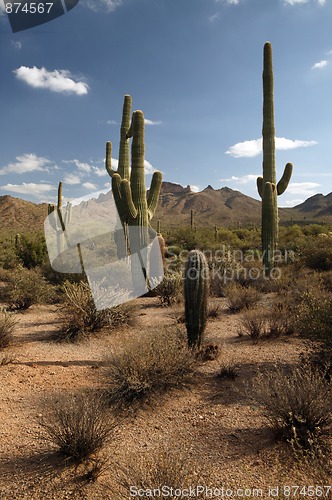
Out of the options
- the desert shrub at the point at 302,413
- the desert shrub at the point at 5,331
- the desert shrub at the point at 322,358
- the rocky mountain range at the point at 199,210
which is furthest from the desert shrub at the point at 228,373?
the rocky mountain range at the point at 199,210

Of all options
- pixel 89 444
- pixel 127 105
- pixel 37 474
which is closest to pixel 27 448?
pixel 37 474

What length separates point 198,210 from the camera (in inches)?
4225

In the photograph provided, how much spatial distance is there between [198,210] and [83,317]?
100952 mm

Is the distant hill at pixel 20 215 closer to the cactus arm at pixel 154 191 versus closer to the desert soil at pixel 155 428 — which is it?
the cactus arm at pixel 154 191

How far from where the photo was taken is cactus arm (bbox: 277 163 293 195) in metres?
14.3

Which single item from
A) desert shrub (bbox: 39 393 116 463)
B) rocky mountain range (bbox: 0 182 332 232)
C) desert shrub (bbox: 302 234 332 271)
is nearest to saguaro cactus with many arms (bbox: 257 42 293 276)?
desert shrub (bbox: 302 234 332 271)

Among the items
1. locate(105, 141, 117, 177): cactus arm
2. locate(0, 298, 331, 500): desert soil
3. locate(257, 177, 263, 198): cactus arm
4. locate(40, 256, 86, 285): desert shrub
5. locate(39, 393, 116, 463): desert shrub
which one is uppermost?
locate(105, 141, 117, 177): cactus arm

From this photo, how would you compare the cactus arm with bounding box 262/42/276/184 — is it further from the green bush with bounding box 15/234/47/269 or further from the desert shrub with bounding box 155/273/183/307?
the green bush with bounding box 15/234/47/269

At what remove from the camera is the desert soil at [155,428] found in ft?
10.4

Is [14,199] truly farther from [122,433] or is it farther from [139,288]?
[122,433]

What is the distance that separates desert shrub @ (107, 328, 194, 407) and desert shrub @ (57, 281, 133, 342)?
8.60ft

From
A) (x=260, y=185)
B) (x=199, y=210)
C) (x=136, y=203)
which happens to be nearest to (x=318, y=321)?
(x=136, y=203)

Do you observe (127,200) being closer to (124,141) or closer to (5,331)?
(124,141)

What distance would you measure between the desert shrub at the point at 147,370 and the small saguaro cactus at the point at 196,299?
927 mm
